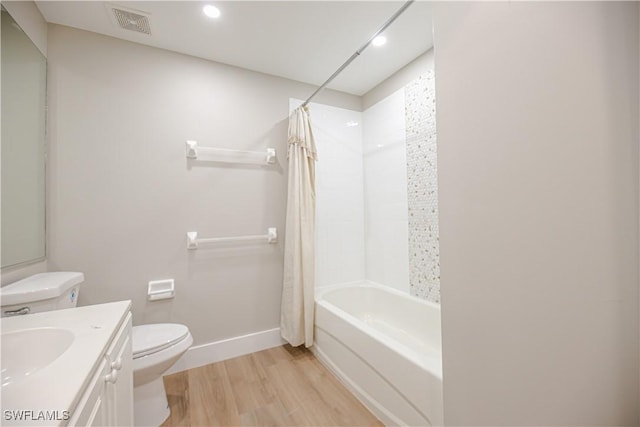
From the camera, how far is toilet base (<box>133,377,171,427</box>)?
1.42 m

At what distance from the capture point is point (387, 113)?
7.95 ft

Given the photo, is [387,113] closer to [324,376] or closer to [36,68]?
[324,376]

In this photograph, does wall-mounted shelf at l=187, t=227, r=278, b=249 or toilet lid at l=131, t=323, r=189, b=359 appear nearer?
toilet lid at l=131, t=323, r=189, b=359

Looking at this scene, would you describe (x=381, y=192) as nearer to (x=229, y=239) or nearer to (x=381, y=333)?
(x=381, y=333)

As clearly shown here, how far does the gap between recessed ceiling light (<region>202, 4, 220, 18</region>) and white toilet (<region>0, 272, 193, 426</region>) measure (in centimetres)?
179

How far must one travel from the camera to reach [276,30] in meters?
1.78

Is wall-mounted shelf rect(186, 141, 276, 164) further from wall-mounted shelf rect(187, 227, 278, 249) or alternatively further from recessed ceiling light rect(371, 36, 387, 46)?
recessed ceiling light rect(371, 36, 387, 46)

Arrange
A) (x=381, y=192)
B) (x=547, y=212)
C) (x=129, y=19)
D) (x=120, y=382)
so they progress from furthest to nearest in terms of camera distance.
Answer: (x=381, y=192) → (x=129, y=19) → (x=120, y=382) → (x=547, y=212)

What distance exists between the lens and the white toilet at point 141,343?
4.06ft

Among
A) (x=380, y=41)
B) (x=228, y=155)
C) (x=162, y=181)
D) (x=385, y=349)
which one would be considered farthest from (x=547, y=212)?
(x=162, y=181)

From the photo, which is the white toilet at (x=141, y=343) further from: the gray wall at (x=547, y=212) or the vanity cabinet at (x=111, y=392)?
the gray wall at (x=547, y=212)

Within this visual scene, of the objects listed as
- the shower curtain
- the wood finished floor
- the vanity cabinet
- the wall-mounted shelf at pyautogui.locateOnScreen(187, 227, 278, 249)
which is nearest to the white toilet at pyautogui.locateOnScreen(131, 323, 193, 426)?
the wood finished floor

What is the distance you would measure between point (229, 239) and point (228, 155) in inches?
27.4

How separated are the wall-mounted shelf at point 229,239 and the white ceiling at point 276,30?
1.44 m
